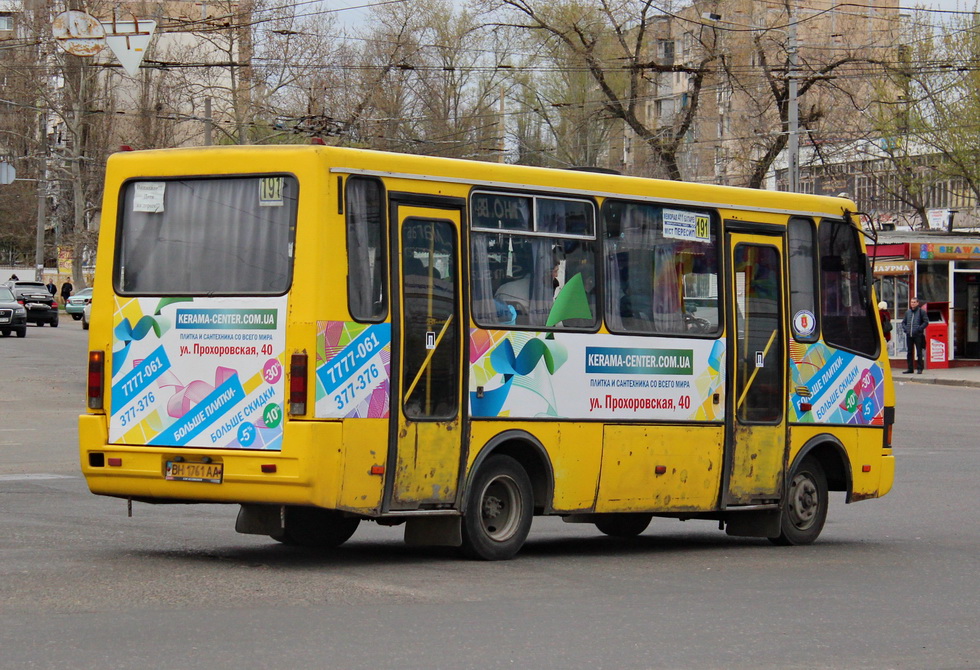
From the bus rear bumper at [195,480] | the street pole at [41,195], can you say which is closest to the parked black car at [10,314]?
the street pole at [41,195]

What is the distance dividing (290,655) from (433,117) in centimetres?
4975

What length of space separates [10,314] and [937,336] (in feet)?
93.7

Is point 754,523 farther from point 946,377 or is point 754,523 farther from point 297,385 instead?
point 946,377

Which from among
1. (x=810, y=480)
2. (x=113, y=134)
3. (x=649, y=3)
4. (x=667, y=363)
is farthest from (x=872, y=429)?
(x=113, y=134)

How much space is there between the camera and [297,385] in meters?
9.35

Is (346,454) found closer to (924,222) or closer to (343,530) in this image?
(343,530)

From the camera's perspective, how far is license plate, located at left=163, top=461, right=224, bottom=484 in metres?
9.58

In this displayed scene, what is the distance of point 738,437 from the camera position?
12125mm

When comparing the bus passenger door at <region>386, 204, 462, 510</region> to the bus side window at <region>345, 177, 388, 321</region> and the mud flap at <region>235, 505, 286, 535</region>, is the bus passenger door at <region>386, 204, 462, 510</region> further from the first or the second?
the mud flap at <region>235, 505, 286, 535</region>

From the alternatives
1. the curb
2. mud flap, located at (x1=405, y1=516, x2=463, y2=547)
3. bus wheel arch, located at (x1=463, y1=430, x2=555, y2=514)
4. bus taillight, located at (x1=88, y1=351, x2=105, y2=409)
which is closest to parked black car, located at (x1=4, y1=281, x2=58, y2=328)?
the curb

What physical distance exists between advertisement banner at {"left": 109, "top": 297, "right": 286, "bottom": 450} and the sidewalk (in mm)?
29555

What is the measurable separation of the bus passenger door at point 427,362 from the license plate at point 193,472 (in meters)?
1.06

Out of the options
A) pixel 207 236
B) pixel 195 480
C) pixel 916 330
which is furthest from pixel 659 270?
pixel 916 330

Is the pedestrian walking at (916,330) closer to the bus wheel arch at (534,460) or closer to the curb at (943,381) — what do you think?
the curb at (943,381)
